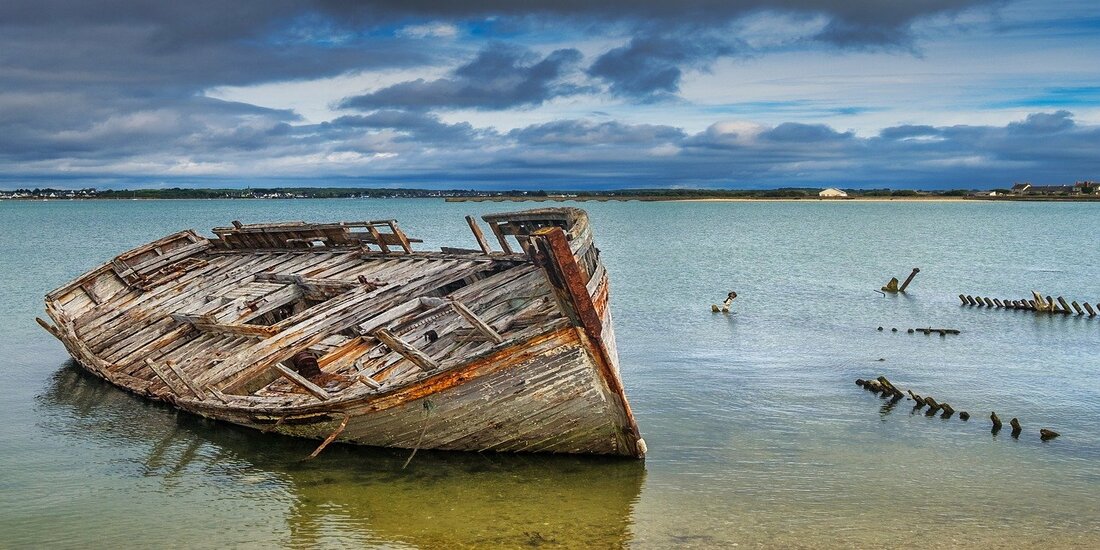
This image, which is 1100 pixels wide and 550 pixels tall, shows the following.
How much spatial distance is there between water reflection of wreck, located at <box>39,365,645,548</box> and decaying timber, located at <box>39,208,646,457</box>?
1.13 ft

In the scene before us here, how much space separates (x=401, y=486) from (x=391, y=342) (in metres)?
1.91

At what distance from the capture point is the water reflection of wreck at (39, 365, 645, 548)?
36.4 feet

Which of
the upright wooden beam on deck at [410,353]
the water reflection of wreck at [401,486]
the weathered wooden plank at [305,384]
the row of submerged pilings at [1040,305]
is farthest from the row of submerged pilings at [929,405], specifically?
the row of submerged pilings at [1040,305]

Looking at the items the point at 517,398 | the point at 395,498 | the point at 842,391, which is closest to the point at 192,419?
the point at 395,498

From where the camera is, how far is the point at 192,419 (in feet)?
53.1

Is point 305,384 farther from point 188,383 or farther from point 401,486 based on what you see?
point 188,383

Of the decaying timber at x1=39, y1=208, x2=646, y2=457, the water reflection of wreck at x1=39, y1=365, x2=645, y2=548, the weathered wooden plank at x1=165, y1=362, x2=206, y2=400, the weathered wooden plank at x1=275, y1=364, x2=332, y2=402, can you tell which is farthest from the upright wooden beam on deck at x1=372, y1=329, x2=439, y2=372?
the weathered wooden plank at x1=165, y1=362, x2=206, y2=400

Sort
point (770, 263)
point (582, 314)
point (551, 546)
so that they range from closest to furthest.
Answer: point (551, 546)
point (582, 314)
point (770, 263)

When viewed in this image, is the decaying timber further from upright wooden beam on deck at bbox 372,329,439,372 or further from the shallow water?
the shallow water

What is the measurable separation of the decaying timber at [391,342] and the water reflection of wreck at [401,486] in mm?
346

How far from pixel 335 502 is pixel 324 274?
8.04 m

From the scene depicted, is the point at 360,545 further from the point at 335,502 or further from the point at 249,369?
the point at 249,369

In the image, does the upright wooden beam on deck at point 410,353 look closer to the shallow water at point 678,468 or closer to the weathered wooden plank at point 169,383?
the shallow water at point 678,468

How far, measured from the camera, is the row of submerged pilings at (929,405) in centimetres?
1540
